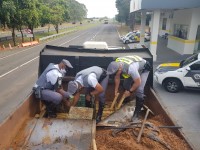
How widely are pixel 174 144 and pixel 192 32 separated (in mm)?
16048

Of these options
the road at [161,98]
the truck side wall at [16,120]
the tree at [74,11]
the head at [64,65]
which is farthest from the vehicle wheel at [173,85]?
the tree at [74,11]

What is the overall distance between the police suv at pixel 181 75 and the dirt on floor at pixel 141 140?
6.28 metres

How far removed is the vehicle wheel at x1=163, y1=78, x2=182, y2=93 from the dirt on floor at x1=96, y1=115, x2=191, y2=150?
6441 millimetres

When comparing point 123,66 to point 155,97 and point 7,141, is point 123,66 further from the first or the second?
point 7,141

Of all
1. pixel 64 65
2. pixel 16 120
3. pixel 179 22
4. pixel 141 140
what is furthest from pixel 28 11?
pixel 141 140

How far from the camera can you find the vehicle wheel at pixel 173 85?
10273 millimetres

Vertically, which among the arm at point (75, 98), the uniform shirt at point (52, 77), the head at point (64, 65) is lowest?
the arm at point (75, 98)

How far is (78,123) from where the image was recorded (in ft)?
14.3

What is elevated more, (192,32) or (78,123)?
(192,32)

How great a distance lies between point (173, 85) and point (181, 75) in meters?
0.62

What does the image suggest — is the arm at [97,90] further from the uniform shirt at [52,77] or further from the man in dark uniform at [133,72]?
the uniform shirt at [52,77]

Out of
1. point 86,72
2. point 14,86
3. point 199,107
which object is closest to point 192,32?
point 199,107

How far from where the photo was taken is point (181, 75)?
32.9ft

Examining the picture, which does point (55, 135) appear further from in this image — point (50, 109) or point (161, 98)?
point (161, 98)
